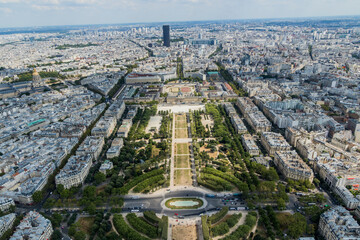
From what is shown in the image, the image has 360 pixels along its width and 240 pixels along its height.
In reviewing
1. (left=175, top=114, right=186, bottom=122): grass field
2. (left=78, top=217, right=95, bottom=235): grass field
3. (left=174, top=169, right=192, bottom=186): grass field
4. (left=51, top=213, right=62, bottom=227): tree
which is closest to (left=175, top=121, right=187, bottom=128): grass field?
(left=175, top=114, right=186, bottom=122): grass field

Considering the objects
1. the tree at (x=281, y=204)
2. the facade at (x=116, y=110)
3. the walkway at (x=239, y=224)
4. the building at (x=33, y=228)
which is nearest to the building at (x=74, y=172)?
the building at (x=33, y=228)

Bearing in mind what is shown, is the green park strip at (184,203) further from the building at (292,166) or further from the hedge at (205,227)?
the building at (292,166)

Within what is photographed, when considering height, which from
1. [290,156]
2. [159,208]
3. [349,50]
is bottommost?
[159,208]

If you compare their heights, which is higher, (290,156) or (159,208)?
(290,156)

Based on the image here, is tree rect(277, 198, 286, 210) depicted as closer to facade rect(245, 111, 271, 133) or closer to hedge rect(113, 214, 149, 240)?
hedge rect(113, 214, 149, 240)

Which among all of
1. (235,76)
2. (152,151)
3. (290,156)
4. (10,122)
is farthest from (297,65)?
(10,122)

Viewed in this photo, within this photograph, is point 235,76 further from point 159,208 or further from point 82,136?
point 159,208

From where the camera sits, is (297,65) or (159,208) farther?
(297,65)
